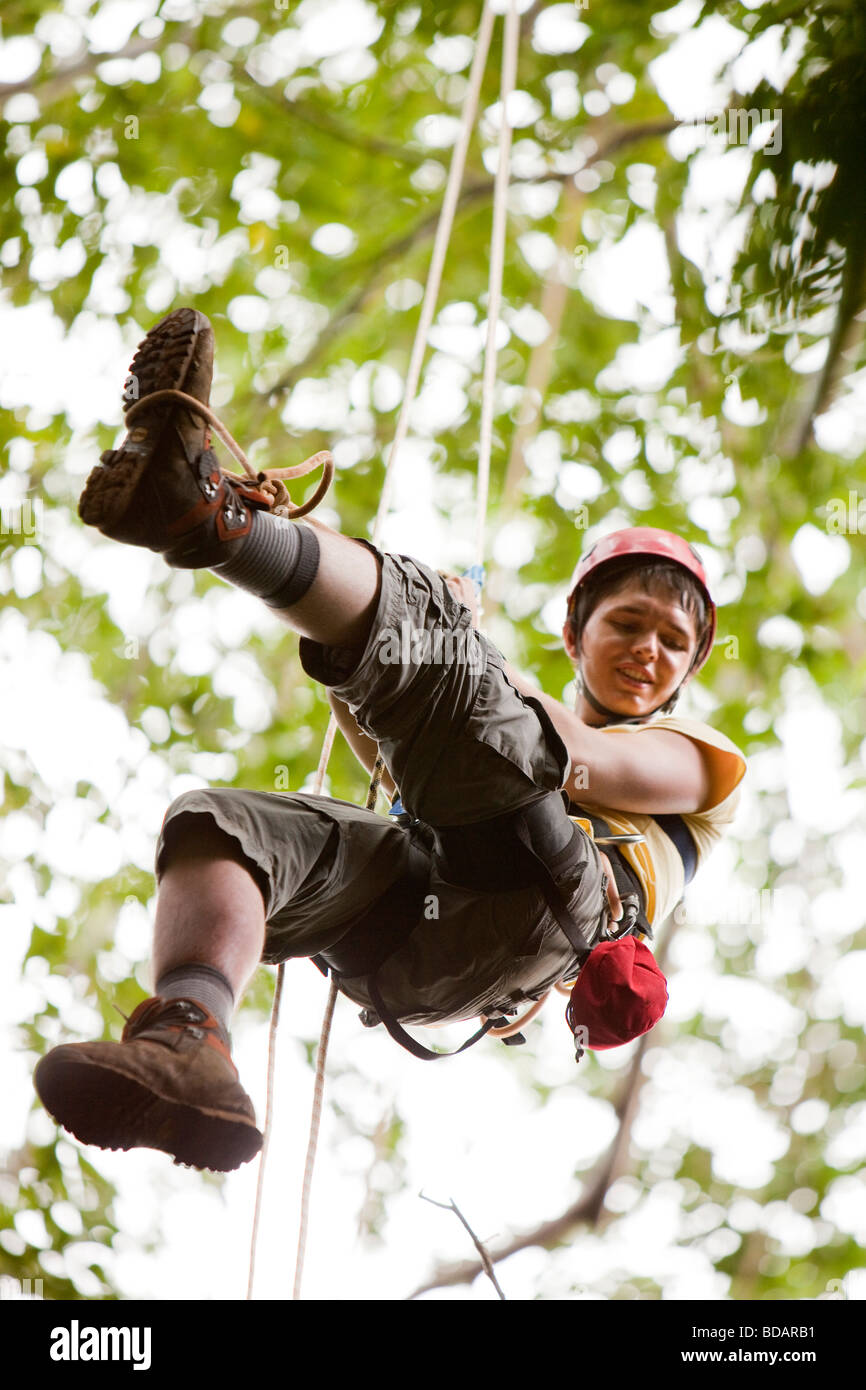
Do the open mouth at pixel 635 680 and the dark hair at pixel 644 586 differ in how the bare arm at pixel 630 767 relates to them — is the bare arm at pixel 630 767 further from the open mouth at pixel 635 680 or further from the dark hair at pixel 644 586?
the dark hair at pixel 644 586

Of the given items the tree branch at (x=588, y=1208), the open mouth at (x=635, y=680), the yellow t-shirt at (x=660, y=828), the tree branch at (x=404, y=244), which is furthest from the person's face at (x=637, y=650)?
the tree branch at (x=588, y=1208)

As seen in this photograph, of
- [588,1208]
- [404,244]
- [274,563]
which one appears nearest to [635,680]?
[274,563]

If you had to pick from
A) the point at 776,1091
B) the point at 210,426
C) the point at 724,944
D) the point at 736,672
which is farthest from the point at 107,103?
the point at 776,1091

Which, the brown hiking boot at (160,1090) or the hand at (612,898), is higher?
the hand at (612,898)

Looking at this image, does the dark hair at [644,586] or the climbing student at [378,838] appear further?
the dark hair at [644,586]

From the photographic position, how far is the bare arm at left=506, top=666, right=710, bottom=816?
1475 mm

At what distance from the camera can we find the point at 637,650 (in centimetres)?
183

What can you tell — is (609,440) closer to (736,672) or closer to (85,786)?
A: (736,672)

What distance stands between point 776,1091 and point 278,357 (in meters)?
3.15

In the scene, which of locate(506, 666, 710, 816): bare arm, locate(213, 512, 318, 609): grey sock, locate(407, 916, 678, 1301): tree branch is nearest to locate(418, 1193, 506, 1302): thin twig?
locate(506, 666, 710, 816): bare arm

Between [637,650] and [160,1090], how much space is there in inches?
38.5

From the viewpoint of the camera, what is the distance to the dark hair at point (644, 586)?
1879 mm

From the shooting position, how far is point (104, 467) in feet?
3.75

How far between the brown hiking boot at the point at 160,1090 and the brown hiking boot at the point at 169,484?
1.28 ft
